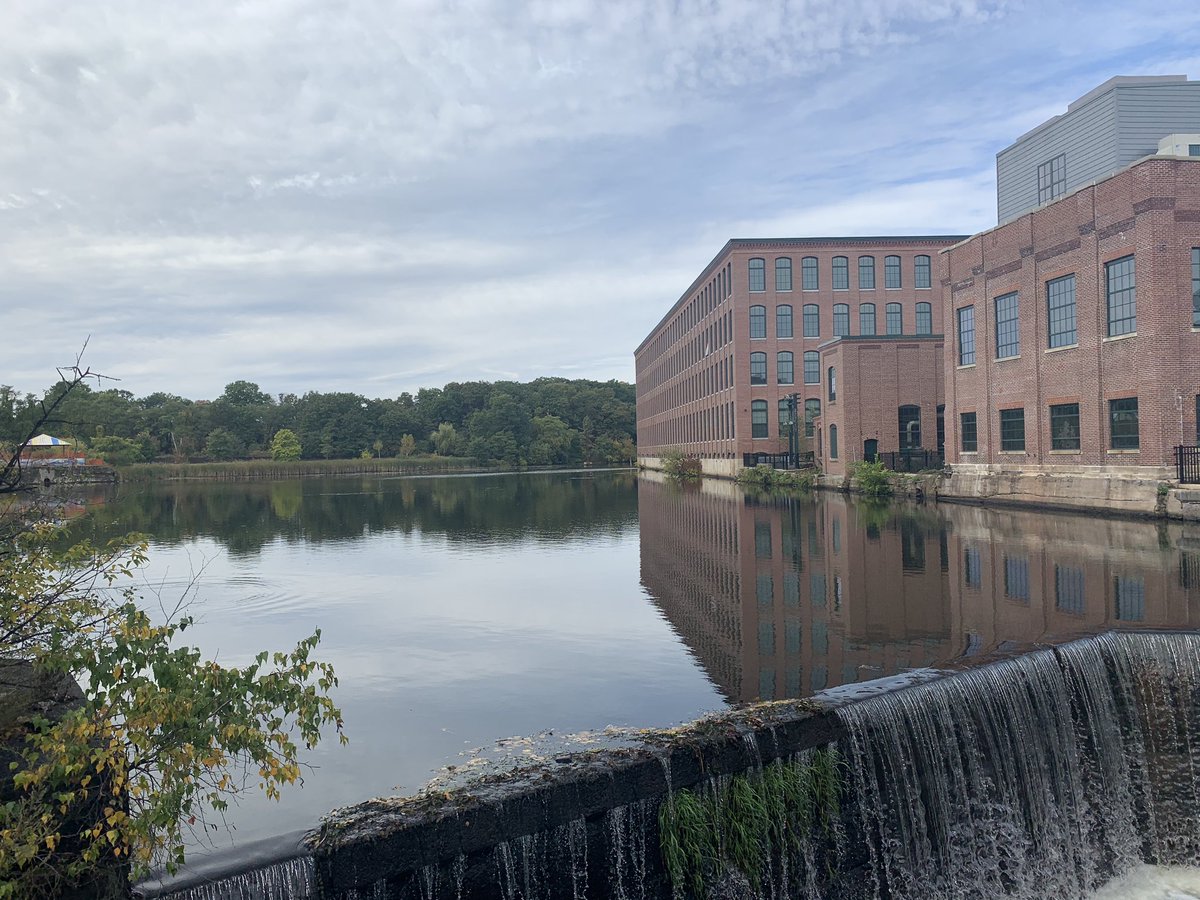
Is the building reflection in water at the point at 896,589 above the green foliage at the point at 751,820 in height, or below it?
above

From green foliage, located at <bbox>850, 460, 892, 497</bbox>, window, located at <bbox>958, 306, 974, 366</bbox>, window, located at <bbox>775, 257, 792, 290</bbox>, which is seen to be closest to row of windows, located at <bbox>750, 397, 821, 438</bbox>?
window, located at <bbox>775, 257, 792, 290</bbox>

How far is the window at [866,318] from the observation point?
67.4m

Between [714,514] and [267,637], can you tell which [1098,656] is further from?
[714,514]

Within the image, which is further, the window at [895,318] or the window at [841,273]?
the window at [895,318]

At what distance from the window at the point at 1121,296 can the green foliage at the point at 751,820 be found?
2588 centimetres

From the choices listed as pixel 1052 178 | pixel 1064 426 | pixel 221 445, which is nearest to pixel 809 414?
pixel 1052 178

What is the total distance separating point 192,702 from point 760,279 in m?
64.5

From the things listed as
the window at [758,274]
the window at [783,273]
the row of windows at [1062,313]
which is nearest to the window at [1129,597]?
the row of windows at [1062,313]

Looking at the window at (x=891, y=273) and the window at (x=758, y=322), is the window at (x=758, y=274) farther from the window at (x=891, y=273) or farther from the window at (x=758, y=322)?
the window at (x=891, y=273)

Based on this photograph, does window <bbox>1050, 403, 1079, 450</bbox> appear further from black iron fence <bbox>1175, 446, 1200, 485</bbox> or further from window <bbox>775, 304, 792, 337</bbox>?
window <bbox>775, 304, 792, 337</bbox>

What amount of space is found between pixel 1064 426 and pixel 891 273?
39958 mm

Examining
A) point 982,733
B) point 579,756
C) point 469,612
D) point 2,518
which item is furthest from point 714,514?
point 2,518

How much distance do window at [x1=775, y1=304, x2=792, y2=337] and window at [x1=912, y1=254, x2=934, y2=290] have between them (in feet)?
38.4

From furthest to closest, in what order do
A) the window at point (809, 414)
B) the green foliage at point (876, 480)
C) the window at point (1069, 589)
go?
the window at point (809, 414), the green foliage at point (876, 480), the window at point (1069, 589)
